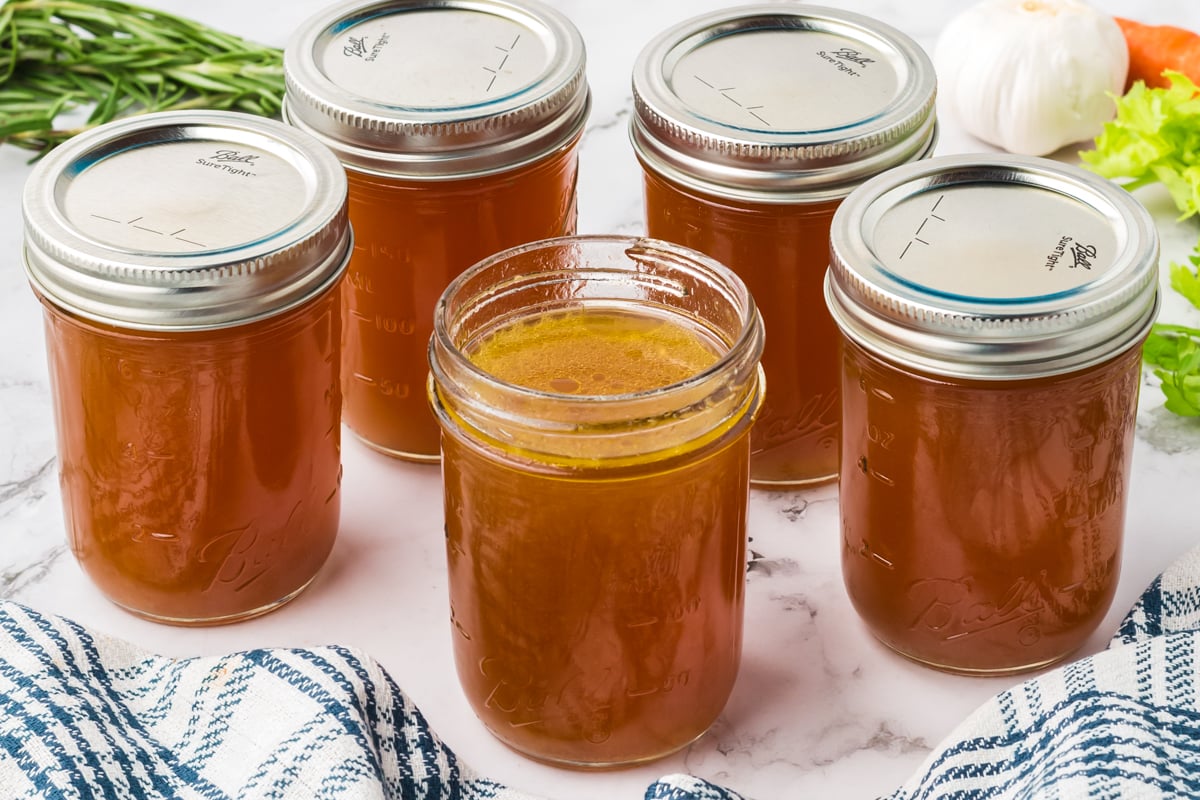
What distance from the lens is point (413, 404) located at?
1764 millimetres

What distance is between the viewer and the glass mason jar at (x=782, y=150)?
1568 mm

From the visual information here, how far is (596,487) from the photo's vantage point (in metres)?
1.28

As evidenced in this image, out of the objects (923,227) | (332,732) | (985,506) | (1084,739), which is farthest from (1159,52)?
(332,732)

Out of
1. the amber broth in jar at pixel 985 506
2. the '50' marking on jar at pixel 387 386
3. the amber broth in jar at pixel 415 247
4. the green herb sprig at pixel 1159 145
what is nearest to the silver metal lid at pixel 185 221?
the amber broth in jar at pixel 415 247

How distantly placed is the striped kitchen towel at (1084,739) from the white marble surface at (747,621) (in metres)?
0.12

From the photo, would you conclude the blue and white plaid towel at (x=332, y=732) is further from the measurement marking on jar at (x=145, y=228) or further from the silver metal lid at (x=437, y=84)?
the silver metal lid at (x=437, y=84)

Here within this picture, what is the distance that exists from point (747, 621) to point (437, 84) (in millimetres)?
624

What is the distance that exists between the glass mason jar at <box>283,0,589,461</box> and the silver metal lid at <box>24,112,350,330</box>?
0.28 feet

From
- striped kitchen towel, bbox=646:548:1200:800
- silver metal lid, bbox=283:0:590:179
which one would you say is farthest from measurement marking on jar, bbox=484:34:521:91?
striped kitchen towel, bbox=646:548:1200:800

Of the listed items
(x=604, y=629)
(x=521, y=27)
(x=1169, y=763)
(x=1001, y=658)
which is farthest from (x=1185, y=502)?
(x=521, y=27)

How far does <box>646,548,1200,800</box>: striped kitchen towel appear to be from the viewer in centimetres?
122

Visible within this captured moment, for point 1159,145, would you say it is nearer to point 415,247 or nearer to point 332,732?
point 415,247

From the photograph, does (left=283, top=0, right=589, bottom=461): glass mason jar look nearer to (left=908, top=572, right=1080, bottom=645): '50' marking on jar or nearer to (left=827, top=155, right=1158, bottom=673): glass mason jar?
(left=827, top=155, right=1158, bottom=673): glass mason jar

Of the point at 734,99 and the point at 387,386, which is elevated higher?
the point at 734,99
